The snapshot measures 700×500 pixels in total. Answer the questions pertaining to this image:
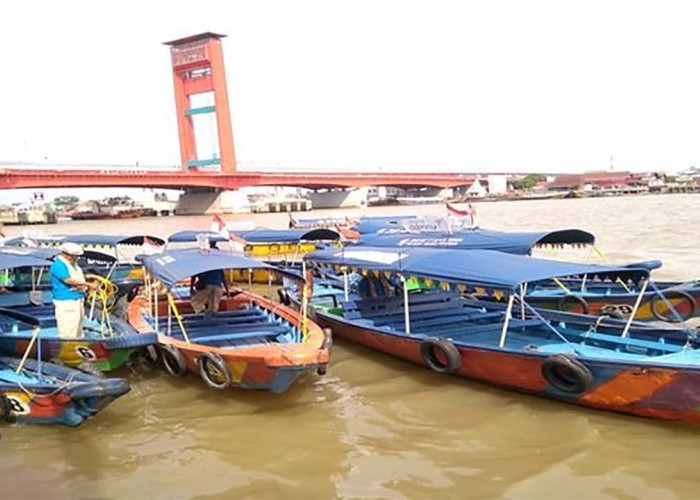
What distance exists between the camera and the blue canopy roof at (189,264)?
817 cm

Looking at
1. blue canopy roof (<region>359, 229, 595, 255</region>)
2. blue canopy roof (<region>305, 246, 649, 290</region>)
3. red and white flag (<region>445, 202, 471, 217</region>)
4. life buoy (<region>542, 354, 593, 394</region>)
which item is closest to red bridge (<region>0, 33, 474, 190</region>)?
red and white flag (<region>445, 202, 471, 217</region>)

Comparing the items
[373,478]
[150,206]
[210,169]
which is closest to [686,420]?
[373,478]

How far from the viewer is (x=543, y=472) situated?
586cm

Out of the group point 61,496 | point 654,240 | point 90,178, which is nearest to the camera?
point 61,496

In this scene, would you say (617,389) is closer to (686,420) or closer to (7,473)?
(686,420)

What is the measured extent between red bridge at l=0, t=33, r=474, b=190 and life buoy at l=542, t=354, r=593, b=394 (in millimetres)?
44457

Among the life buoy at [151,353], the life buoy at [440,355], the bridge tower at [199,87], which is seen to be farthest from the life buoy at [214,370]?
the bridge tower at [199,87]

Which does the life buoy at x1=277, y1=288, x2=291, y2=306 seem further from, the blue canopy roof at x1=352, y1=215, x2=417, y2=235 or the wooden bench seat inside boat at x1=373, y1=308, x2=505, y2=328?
the blue canopy roof at x1=352, y1=215, x2=417, y2=235

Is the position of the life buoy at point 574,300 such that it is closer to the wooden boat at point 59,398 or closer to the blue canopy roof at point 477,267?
the blue canopy roof at point 477,267

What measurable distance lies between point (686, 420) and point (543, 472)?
165cm

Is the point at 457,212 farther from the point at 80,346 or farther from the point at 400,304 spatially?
the point at 80,346

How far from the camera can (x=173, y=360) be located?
833 centimetres

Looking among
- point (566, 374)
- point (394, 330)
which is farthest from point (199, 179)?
point (566, 374)

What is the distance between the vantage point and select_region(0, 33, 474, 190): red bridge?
174 ft
